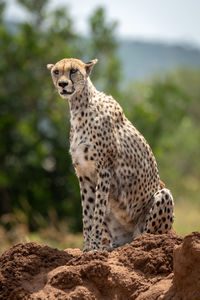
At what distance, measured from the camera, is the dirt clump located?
4.52 m

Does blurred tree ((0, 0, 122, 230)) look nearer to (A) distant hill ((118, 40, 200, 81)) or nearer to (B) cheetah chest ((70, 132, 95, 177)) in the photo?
(B) cheetah chest ((70, 132, 95, 177))

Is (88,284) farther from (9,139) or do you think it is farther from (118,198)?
(9,139)

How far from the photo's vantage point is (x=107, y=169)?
6180 millimetres

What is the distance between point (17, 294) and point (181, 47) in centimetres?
14476

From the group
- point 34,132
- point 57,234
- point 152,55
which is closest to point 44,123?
point 34,132

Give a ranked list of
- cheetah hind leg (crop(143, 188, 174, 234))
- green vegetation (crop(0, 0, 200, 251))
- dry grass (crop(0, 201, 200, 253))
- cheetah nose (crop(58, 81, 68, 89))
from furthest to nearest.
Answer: green vegetation (crop(0, 0, 200, 251)), dry grass (crop(0, 201, 200, 253)), cheetah hind leg (crop(143, 188, 174, 234)), cheetah nose (crop(58, 81, 68, 89))

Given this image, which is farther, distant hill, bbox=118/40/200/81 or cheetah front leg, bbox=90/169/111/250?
distant hill, bbox=118/40/200/81

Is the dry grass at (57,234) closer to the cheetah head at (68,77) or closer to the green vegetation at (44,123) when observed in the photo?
the green vegetation at (44,123)

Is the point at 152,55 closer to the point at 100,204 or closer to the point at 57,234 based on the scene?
the point at 57,234

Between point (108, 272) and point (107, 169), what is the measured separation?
141 cm

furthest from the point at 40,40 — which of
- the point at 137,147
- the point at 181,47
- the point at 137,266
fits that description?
the point at 181,47

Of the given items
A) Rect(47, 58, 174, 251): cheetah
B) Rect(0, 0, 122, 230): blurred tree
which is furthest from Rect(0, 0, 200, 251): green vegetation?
Rect(47, 58, 174, 251): cheetah

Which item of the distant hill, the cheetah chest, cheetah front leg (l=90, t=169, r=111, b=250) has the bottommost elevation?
cheetah front leg (l=90, t=169, r=111, b=250)

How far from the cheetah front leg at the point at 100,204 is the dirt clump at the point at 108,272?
0.68 metres
